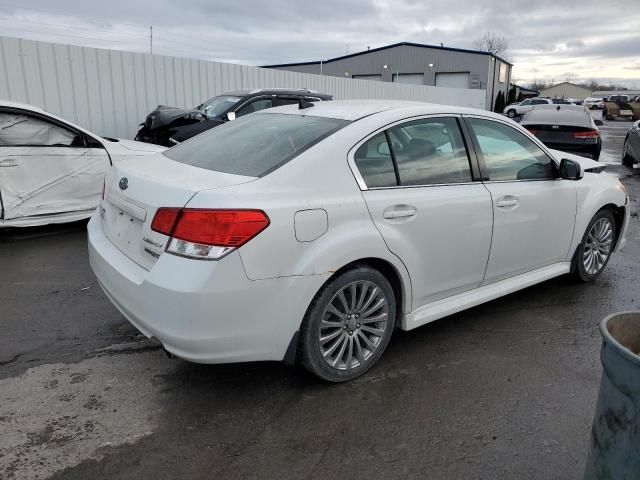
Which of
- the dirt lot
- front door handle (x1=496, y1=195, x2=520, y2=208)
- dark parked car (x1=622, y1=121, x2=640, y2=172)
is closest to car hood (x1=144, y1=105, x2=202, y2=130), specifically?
the dirt lot

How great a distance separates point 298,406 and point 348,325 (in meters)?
0.54

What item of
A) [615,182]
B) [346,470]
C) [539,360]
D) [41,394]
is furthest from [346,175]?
[615,182]

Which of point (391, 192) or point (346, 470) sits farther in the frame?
point (391, 192)

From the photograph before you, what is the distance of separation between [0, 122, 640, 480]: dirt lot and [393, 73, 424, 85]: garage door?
44.7 meters

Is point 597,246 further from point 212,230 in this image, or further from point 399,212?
point 212,230

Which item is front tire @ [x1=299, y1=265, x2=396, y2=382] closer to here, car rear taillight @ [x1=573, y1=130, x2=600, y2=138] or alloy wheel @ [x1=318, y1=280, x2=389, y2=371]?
alloy wheel @ [x1=318, y1=280, x2=389, y2=371]

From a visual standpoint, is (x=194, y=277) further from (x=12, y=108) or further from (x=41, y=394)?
(x=12, y=108)

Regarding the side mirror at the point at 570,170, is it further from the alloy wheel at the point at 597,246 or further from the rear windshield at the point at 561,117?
the rear windshield at the point at 561,117

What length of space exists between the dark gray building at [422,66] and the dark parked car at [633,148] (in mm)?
31193

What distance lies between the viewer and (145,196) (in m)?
2.90

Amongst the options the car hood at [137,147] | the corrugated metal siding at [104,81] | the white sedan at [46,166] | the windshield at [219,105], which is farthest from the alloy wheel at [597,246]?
the corrugated metal siding at [104,81]

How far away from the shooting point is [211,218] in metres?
2.59

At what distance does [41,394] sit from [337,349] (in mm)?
1723

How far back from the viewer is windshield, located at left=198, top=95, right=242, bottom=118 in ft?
30.1
